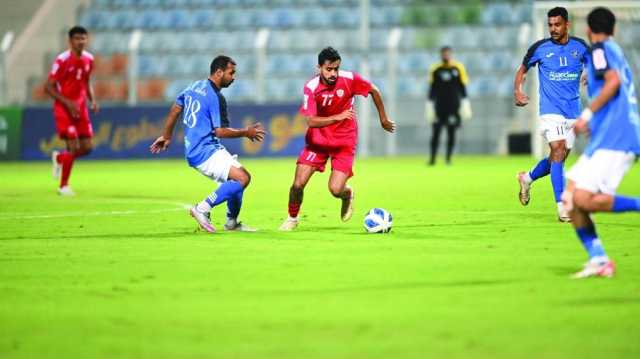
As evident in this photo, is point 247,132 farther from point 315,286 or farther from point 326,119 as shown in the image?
point 315,286

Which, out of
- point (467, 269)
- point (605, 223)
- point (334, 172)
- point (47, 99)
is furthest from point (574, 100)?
point (47, 99)

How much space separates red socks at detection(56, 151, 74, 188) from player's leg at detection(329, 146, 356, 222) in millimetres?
6794

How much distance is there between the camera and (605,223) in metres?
12.4

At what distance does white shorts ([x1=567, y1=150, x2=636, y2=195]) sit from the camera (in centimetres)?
823

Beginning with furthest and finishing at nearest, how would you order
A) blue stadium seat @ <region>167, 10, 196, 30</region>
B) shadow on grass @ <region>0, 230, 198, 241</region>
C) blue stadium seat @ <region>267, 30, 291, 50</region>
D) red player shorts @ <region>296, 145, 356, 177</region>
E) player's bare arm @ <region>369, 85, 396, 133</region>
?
blue stadium seat @ <region>167, 10, 196, 30</region>
blue stadium seat @ <region>267, 30, 291, 50</region>
red player shorts @ <region>296, 145, 356, 177</region>
player's bare arm @ <region>369, 85, 396, 133</region>
shadow on grass @ <region>0, 230, 198, 241</region>

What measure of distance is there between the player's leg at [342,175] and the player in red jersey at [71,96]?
21.3ft

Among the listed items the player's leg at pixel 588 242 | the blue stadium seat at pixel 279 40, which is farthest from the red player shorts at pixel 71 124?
the blue stadium seat at pixel 279 40

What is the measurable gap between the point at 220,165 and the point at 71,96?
23.3 feet

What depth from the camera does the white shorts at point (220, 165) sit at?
1197 centimetres

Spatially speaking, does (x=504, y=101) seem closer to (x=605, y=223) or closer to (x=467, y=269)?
(x=605, y=223)

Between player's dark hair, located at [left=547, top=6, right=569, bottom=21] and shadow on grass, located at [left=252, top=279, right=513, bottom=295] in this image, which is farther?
player's dark hair, located at [left=547, top=6, right=569, bottom=21]

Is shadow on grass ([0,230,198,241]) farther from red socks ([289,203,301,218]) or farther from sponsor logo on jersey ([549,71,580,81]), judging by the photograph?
sponsor logo on jersey ([549,71,580,81])

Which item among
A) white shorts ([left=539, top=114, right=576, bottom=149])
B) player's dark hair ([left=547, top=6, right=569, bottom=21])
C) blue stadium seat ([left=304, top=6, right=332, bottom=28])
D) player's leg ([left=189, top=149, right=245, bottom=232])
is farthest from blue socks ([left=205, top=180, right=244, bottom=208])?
blue stadium seat ([left=304, top=6, right=332, bottom=28])

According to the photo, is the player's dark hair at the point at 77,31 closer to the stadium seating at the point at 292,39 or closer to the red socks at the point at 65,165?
the red socks at the point at 65,165
